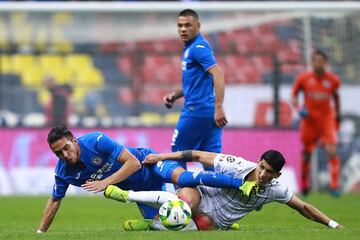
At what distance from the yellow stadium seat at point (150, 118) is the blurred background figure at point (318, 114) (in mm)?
3142

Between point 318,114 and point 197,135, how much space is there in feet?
20.6

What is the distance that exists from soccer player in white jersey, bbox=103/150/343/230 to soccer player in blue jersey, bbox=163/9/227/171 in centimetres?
138

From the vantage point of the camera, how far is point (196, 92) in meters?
11.5

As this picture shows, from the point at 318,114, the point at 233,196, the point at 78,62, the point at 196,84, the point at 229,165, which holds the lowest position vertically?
the point at 318,114

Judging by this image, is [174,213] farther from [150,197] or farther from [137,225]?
[137,225]

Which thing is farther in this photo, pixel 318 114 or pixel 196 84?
pixel 318 114

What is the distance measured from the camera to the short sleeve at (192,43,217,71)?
11.2 meters

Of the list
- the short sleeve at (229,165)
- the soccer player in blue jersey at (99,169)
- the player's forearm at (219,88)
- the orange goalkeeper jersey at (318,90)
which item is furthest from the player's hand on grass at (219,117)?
the orange goalkeeper jersey at (318,90)

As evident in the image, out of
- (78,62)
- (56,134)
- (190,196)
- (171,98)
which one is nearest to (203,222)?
(190,196)

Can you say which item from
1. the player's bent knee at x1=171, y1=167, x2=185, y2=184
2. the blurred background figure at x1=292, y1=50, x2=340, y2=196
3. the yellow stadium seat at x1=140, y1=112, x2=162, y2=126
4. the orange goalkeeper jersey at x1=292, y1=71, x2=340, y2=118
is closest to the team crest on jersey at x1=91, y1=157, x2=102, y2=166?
the player's bent knee at x1=171, y1=167, x2=185, y2=184

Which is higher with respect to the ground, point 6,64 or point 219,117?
point 219,117

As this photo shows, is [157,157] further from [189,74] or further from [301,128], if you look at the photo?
[301,128]

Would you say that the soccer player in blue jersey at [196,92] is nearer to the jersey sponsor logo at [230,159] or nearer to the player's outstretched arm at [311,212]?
→ the jersey sponsor logo at [230,159]

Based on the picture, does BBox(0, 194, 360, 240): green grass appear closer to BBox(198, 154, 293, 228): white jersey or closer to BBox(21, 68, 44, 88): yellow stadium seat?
BBox(198, 154, 293, 228): white jersey
